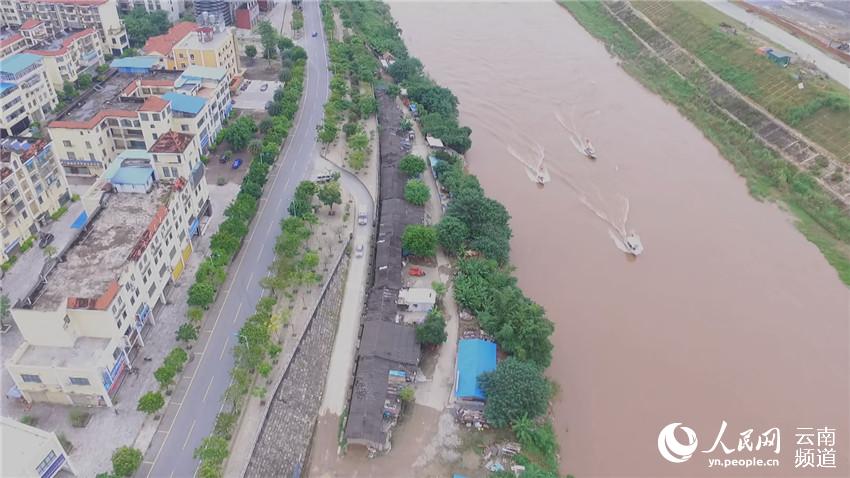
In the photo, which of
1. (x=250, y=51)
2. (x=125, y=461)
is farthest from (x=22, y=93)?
(x=125, y=461)

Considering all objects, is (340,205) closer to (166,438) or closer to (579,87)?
(166,438)

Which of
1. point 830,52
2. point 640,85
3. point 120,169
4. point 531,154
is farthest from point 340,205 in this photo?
point 830,52

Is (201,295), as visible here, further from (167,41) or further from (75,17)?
(75,17)

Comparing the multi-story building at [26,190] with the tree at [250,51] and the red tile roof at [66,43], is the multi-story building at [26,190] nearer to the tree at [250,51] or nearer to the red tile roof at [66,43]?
the red tile roof at [66,43]

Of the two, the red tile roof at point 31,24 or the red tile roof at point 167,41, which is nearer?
the red tile roof at point 167,41

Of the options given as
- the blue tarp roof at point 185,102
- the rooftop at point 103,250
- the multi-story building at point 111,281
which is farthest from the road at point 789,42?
the rooftop at point 103,250
